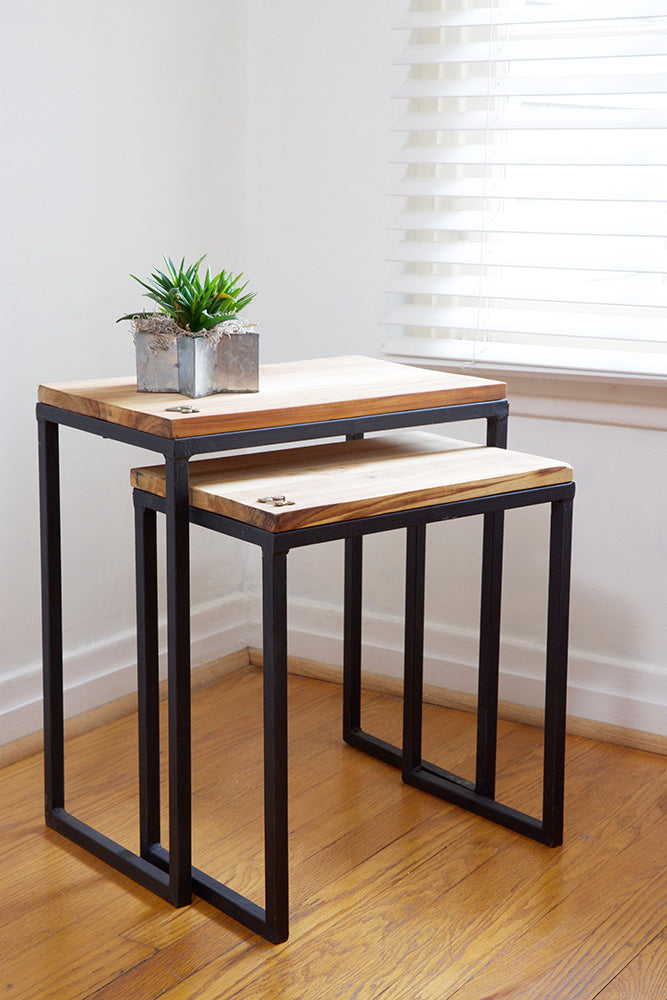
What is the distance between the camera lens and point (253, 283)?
7.53 feet

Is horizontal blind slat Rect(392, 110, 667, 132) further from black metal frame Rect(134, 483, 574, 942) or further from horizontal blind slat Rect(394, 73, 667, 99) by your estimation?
black metal frame Rect(134, 483, 574, 942)

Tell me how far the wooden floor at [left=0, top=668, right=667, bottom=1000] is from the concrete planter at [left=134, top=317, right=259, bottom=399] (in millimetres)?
676

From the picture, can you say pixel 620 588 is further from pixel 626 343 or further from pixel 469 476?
pixel 469 476

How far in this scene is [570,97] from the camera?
6.41 ft

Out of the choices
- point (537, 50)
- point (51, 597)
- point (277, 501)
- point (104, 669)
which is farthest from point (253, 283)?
point (277, 501)

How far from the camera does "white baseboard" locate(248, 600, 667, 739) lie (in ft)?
6.55

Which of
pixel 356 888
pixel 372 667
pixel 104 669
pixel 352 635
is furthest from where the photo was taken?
pixel 372 667

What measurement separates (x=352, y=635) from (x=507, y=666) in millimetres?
377

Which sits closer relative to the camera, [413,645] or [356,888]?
[356,888]

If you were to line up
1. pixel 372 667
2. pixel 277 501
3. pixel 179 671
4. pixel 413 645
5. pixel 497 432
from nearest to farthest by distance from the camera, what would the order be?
1. pixel 277 501
2. pixel 179 671
3. pixel 497 432
4. pixel 413 645
5. pixel 372 667

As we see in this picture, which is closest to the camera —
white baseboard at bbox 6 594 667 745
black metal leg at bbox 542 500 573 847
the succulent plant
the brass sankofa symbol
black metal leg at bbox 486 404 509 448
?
the brass sankofa symbol

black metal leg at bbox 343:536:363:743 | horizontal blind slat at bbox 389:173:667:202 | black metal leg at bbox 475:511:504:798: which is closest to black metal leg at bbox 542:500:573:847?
black metal leg at bbox 475:511:504:798

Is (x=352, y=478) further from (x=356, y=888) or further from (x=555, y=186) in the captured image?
(x=555, y=186)

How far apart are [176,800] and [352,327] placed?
107 centimetres
